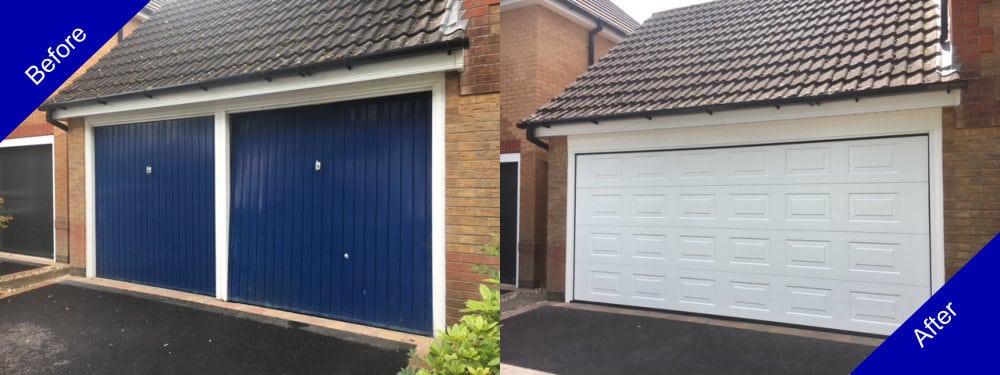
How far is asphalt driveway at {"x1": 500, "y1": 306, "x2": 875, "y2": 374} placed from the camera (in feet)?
5.31

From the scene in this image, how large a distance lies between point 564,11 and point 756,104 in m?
0.87

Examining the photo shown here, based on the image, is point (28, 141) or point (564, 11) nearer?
point (564, 11)

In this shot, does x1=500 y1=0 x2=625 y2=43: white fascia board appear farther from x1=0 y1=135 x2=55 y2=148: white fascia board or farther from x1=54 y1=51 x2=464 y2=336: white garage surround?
x1=0 y1=135 x2=55 y2=148: white fascia board

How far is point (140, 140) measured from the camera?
5.61 m

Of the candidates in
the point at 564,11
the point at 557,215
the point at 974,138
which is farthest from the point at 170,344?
the point at 974,138

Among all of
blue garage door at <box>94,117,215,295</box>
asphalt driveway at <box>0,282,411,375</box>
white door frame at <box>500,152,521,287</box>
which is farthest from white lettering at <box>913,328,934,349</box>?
blue garage door at <box>94,117,215,295</box>

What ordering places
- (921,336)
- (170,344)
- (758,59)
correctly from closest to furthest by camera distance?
(921,336) → (758,59) → (170,344)

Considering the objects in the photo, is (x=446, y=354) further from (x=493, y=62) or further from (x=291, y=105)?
(x=291, y=105)

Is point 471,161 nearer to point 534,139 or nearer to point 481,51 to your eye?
point 481,51

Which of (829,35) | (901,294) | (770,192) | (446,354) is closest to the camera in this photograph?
(901,294)

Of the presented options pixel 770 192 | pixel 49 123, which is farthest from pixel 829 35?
pixel 49 123

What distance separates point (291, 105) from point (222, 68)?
33.5 inches

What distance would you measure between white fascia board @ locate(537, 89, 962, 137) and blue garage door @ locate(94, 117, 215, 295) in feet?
14.0

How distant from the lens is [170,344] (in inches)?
146
